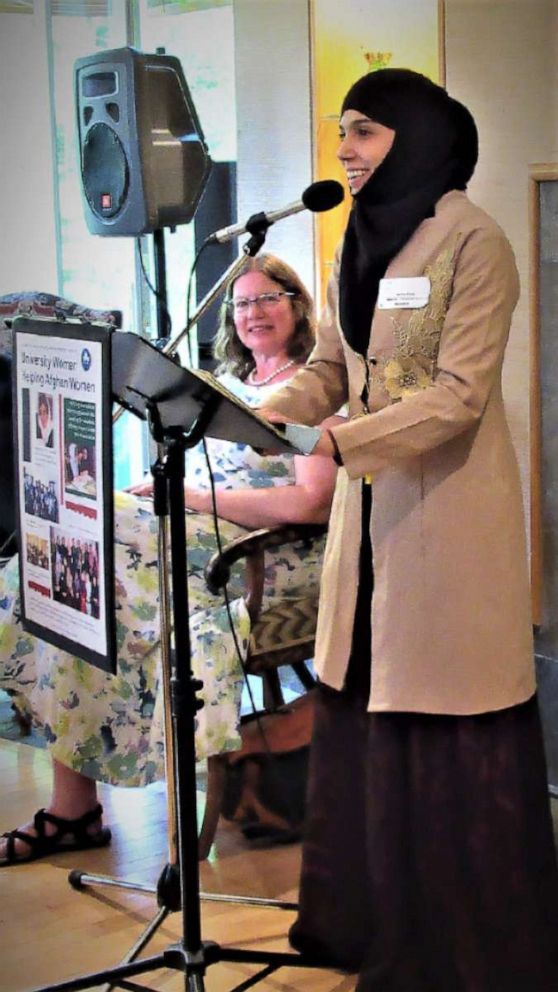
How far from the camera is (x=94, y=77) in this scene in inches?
144

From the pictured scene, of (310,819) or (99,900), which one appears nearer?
(310,819)

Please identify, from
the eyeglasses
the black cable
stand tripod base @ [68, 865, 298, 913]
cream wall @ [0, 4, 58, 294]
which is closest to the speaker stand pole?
the black cable

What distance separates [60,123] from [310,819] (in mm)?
2901

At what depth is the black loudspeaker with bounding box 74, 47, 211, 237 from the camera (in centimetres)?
357

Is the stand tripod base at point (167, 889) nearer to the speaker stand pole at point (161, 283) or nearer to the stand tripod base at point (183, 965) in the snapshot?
the stand tripod base at point (183, 965)

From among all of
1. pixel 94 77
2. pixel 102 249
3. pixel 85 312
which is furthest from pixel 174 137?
pixel 102 249

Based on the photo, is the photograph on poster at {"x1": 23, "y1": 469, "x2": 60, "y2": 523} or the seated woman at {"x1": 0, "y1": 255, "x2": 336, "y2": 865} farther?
the seated woman at {"x1": 0, "y1": 255, "x2": 336, "y2": 865}

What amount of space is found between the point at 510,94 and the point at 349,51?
504 millimetres

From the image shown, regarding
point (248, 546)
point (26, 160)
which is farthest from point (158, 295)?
point (248, 546)

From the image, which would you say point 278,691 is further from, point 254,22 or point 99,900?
point 254,22

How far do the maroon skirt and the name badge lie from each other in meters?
0.64

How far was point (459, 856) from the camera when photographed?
7.17 feet

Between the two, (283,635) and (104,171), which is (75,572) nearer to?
(283,635)

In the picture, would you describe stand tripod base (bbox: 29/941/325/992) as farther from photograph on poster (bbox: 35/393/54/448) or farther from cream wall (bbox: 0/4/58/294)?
cream wall (bbox: 0/4/58/294)
